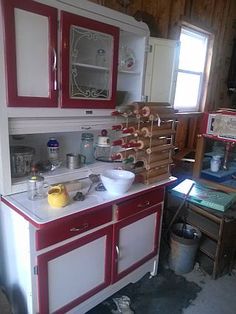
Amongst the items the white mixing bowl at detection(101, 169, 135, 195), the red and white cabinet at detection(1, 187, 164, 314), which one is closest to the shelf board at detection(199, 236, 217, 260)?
the red and white cabinet at detection(1, 187, 164, 314)

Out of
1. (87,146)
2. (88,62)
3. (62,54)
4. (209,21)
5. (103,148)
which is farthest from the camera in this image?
(209,21)

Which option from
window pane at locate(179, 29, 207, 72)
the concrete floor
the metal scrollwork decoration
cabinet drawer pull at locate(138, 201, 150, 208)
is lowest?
the concrete floor

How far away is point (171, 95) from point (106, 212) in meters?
1.10

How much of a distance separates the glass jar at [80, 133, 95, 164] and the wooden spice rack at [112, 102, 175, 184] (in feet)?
0.61

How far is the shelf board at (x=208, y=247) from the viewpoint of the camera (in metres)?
2.00

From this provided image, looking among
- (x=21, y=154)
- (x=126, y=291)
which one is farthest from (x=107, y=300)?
(x=21, y=154)

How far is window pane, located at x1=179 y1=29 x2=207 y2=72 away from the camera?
2.69m

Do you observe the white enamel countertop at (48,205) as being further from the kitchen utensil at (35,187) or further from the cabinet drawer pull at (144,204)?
the cabinet drawer pull at (144,204)

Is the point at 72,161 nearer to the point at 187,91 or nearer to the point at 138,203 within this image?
the point at 138,203

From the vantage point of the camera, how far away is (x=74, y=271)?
53.6 inches

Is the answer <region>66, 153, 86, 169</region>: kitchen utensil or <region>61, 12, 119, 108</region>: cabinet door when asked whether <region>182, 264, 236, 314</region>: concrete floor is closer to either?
<region>66, 153, 86, 169</region>: kitchen utensil

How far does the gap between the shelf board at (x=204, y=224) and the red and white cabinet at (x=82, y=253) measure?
0.48 meters

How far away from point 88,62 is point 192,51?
1.75 metres

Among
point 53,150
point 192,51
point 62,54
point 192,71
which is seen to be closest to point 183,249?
point 53,150
